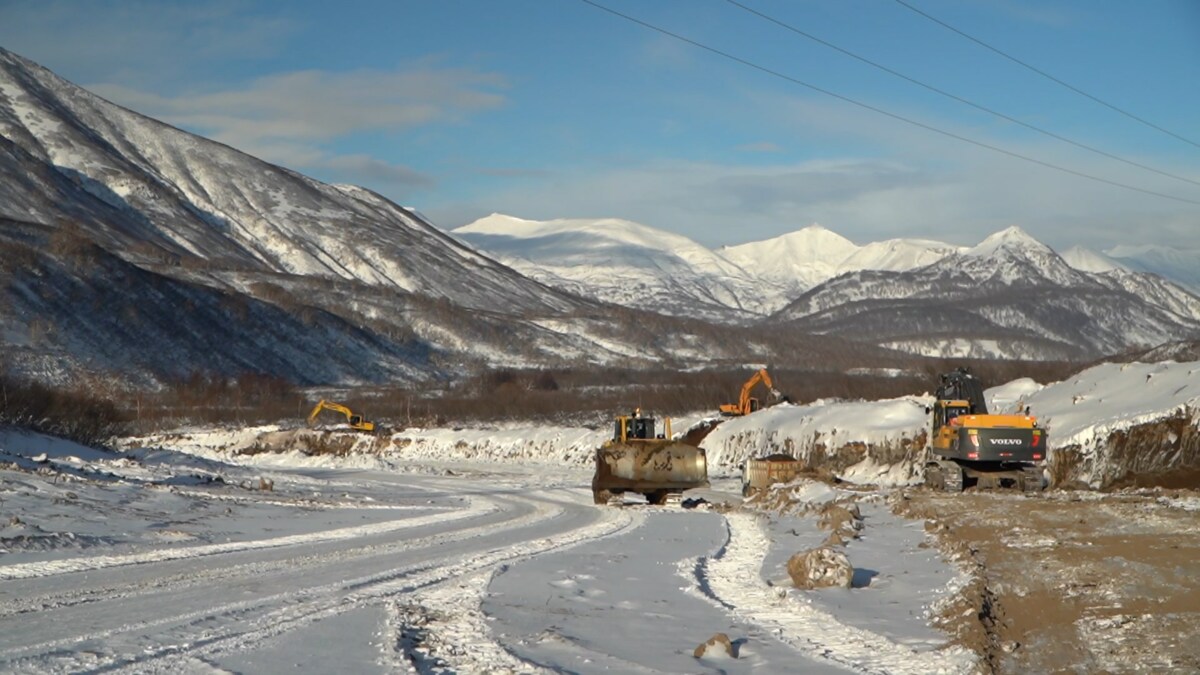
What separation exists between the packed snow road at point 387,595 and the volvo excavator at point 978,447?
6738mm

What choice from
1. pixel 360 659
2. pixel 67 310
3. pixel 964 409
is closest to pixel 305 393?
pixel 67 310

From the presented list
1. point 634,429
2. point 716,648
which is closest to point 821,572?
point 716,648

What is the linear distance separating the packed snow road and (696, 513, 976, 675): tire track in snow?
4 centimetres

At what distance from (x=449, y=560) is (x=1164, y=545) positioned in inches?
395

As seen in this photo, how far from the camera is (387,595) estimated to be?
1334 cm

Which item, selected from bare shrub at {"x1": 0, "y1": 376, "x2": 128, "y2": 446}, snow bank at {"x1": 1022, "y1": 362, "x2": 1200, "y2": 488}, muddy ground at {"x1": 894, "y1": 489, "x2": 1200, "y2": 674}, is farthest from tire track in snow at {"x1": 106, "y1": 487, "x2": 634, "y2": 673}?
bare shrub at {"x1": 0, "y1": 376, "x2": 128, "y2": 446}

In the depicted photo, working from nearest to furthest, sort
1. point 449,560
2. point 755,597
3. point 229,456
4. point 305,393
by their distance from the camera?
point 755,597 → point 449,560 → point 229,456 → point 305,393

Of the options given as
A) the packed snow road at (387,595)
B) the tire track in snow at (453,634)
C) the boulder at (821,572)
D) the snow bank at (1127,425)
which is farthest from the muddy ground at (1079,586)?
the snow bank at (1127,425)

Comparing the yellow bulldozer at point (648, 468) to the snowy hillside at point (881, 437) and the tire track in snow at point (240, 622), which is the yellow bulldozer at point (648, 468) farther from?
the tire track in snow at point (240, 622)

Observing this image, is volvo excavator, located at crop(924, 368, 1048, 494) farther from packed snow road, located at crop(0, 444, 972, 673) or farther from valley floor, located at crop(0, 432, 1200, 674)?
packed snow road, located at crop(0, 444, 972, 673)

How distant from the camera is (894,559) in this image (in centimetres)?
1728

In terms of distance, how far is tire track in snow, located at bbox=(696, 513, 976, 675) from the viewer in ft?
33.1

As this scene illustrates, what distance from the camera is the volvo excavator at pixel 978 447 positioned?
103ft

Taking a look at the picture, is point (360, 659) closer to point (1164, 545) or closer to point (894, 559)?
point (894, 559)
